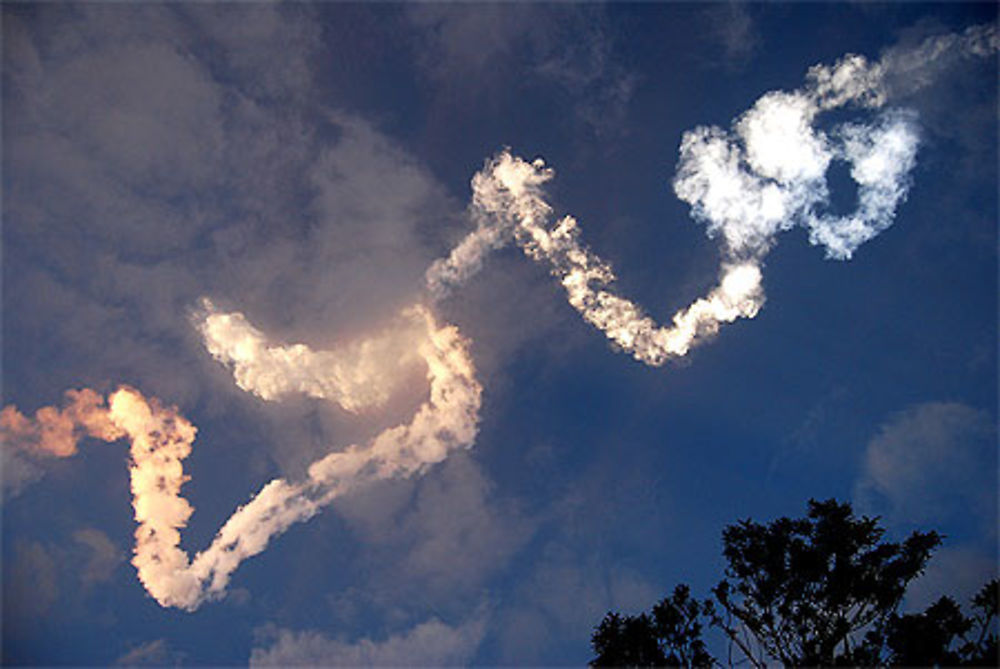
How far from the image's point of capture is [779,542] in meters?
25.4

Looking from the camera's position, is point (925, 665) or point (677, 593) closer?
point (925, 665)

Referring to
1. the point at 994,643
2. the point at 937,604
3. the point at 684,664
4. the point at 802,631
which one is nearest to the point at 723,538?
the point at 802,631

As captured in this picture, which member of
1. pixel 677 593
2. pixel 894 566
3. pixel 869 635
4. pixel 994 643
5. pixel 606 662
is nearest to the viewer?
pixel 994 643

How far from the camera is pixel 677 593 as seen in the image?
2678 cm

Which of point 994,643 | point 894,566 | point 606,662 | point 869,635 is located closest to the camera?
point 994,643

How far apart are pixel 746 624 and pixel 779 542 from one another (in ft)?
16.2

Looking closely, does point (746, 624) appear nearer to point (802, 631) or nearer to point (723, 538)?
point (802, 631)

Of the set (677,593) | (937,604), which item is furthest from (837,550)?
(677,593)

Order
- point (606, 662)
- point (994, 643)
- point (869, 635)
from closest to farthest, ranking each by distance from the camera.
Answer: point (994, 643), point (869, 635), point (606, 662)

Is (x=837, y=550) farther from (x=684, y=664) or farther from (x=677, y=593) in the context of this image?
(x=684, y=664)

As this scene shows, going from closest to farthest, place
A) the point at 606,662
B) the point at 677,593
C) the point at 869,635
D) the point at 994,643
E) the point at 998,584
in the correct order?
the point at 994,643, the point at 998,584, the point at 869,635, the point at 606,662, the point at 677,593

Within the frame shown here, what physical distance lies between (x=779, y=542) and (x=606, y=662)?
11870 mm

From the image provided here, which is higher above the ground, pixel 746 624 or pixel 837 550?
pixel 837 550

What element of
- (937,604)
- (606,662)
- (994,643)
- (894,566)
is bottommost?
(606,662)
